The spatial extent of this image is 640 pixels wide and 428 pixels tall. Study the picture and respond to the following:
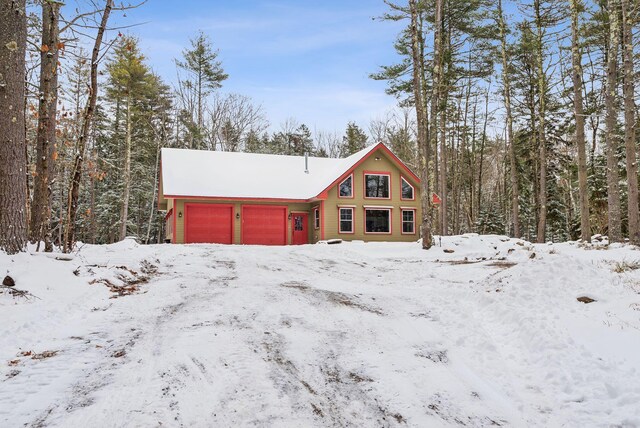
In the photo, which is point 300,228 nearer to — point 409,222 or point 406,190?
point 409,222

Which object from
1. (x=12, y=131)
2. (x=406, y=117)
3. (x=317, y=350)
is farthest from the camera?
(x=406, y=117)

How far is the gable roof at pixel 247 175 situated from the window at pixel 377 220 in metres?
2.53

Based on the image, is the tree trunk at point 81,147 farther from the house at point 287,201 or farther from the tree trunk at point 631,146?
the tree trunk at point 631,146

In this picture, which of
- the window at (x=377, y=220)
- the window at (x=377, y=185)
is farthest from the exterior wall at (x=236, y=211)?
the window at (x=377, y=185)

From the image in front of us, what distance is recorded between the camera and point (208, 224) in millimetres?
19125

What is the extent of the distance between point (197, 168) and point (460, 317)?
59.8 ft

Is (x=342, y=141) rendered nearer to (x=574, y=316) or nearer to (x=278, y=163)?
(x=278, y=163)

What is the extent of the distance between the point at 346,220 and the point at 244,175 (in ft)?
20.4

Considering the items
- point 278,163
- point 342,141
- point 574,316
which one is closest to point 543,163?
point 278,163

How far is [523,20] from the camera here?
61.6 ft

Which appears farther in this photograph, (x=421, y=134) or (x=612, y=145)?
(x=421, y=134)

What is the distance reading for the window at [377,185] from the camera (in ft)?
67.1

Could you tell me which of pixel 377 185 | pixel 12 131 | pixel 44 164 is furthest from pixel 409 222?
pixel 12 131

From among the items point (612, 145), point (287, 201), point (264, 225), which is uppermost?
point (612, 145)
